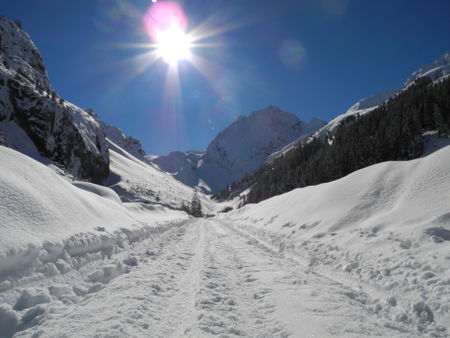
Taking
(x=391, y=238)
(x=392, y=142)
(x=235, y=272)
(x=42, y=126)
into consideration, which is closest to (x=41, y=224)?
(x=235, y=272)

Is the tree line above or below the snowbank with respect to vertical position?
above

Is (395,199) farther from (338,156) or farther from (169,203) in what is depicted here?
(169,203)

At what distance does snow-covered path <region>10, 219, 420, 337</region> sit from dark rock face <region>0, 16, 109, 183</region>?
80188mm

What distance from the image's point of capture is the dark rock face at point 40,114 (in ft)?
210

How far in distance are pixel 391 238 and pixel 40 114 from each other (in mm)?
88192

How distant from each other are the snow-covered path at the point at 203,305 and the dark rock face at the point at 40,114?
263 ft

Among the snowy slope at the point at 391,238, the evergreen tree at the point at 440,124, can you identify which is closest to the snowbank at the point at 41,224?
the snowy slope at the point at 391,238

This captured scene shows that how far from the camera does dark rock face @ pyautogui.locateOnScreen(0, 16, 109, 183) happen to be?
64.0 metres

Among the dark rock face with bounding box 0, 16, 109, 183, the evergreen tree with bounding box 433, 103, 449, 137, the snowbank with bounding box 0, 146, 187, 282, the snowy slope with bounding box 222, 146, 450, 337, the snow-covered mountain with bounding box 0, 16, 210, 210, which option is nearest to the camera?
the snowy slope with bounding box 222, 146, 450, 337

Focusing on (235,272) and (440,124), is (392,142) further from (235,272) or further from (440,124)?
(235,272)

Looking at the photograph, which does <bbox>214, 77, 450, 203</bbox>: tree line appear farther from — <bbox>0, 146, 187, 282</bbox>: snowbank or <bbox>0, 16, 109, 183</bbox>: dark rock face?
<bbox>0, 16, 109, 183</bbox>: dark rock face

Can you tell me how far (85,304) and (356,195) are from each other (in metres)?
14.6

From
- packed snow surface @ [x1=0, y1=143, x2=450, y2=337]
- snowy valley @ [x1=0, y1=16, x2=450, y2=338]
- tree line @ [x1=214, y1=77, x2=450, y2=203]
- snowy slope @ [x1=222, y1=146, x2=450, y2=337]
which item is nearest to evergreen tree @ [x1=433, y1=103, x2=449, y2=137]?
tree line @ [x1=214, y1=77, x2=450, y2=203]

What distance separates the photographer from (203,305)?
4.80m
